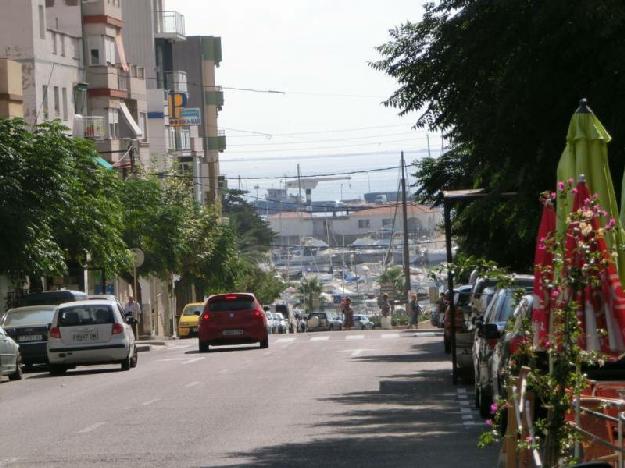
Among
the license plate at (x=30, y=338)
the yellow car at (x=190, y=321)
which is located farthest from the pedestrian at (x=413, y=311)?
the license plate at (x=30, y=338)

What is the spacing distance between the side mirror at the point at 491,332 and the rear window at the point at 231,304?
93.2 ft

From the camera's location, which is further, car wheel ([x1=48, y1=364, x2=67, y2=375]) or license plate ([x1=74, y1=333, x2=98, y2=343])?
car wheel ([x1=48, y1=364, x2=67, y2=375])

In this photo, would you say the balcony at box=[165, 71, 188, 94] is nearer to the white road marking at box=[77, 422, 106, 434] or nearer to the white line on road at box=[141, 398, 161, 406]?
the white line on road at box=[141, 398, 161, 406]

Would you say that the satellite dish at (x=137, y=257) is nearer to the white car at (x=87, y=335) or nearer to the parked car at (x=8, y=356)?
the white car at (x=87, y=335)

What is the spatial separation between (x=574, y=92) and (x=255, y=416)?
566cm

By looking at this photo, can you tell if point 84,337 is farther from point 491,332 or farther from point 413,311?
point 413,311

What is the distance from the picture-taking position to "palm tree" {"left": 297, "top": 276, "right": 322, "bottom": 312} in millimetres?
186125

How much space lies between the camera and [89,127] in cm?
7725

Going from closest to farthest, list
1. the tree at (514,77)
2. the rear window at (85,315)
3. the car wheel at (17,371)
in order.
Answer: the tree at (514,77) → the car wheel at (17,371) → the rear window at (85,315)

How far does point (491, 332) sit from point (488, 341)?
65.8 inches

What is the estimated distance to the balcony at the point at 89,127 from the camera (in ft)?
250

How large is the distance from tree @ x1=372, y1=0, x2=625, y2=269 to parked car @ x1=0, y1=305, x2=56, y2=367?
18550 millimetres

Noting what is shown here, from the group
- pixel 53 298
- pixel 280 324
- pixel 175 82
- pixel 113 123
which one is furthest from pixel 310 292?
pixel 53 298

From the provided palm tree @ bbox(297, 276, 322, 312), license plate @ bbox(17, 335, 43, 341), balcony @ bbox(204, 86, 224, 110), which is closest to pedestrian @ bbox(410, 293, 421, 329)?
balcony @ bbox(204, 86, 224, 110)
